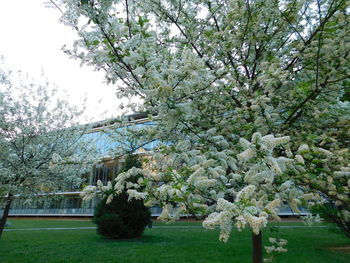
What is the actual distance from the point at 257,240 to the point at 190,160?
2.81 meters

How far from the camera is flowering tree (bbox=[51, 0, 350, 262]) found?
2.63 meters

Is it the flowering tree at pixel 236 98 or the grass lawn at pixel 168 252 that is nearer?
the flowering tree at pixel 236 98

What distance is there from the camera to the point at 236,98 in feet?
16.8

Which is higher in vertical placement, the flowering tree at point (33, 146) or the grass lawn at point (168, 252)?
the flowering tree at point (33, 146)

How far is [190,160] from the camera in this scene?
324 cm

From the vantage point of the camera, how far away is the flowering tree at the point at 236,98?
2.63 metres

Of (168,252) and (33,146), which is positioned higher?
(33,146)

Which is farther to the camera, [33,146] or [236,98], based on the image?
[33,146]

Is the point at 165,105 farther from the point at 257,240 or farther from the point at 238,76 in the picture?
the point at 257,240

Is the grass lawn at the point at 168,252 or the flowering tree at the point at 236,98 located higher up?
the flowering tree at the point at 236,98

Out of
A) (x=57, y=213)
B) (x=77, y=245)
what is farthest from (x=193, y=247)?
(x=57, y=213)

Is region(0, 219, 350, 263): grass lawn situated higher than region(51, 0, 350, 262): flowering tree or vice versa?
region(51, 0, 350, 262): flowering tree

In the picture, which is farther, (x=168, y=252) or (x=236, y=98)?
(x=168, y=252)

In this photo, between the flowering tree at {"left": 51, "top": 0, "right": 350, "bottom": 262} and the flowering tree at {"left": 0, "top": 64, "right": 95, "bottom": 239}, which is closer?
the flowering tree at {"left": 51, "top": 0, "right": 350, "bottom": 262}
